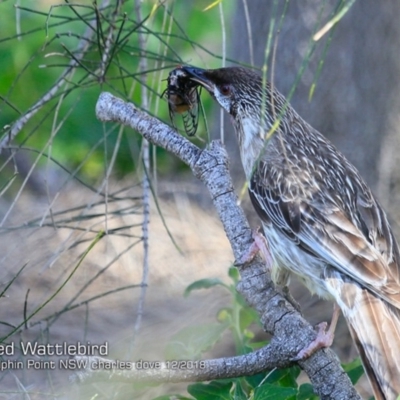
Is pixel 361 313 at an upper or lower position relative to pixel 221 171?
lower

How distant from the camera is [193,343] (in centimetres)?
375

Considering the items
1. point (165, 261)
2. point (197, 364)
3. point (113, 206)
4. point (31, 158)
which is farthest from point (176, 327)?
point (31, 158)

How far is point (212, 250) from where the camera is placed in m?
6.01

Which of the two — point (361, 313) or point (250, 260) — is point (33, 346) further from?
point (361, 313)

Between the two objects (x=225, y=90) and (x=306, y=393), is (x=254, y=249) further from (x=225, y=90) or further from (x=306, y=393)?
(x=225, y=90)

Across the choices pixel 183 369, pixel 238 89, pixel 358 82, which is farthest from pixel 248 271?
pixel 358 82

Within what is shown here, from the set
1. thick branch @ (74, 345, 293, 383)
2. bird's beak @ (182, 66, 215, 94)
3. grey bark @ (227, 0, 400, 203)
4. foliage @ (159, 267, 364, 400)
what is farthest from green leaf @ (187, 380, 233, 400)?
grey bark @ (227, 0, 400, 203)

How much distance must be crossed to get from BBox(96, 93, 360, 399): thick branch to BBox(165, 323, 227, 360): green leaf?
1.54 feet

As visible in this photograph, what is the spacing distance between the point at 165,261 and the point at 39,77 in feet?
9.07

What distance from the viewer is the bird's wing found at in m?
3.55

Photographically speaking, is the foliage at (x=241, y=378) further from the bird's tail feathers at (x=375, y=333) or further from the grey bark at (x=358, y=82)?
the grey bark at (x=358, y=82)

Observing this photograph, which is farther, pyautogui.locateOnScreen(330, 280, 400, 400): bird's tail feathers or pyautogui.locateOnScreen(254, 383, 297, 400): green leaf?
pyautogui.locateOnScreen(330, 280, 400, 400): bird's tail feathers

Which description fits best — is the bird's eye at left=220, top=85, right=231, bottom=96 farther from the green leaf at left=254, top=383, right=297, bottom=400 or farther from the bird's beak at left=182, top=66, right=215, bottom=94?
the green leaf at left=254, top=383, right=297, bottom=400

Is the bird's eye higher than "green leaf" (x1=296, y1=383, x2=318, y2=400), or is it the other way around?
the bird's eye
